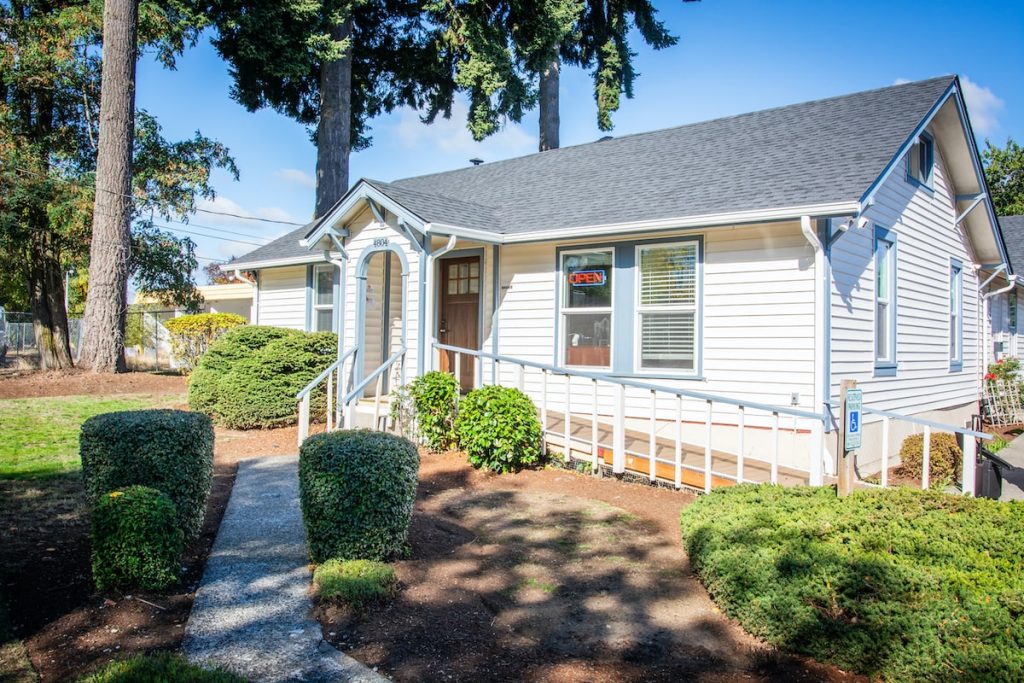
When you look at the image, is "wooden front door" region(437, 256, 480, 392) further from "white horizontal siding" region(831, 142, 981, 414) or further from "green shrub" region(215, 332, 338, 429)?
"white horizontal siding" region(831, 142, 981, 414)

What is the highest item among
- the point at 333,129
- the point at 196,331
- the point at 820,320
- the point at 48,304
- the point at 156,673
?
the point at 333,129

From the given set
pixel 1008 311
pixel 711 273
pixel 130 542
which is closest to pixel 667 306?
pixel 711 273

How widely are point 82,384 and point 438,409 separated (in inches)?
410

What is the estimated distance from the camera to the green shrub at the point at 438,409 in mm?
8633

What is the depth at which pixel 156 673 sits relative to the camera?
3.04 m

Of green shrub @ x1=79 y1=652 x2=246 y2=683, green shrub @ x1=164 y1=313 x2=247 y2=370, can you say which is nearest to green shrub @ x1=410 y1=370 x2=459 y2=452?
green shrub @ x1=79 y1=652 x2=246 y2=683

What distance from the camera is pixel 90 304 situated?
15711 millimetres

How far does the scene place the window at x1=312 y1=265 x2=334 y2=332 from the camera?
44.6 ft

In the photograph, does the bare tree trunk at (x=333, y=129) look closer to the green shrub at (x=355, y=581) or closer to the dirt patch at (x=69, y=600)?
the dirt patch at (x=69, y=600)

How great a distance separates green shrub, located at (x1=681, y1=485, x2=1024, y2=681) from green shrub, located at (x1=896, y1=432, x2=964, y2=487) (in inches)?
216

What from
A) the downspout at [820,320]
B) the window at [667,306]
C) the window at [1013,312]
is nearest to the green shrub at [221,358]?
the window at [667,306]

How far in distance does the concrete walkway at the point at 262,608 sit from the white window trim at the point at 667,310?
4.93m

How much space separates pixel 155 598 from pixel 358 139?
19144 millimetres

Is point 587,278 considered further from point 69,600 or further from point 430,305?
point 69,600
